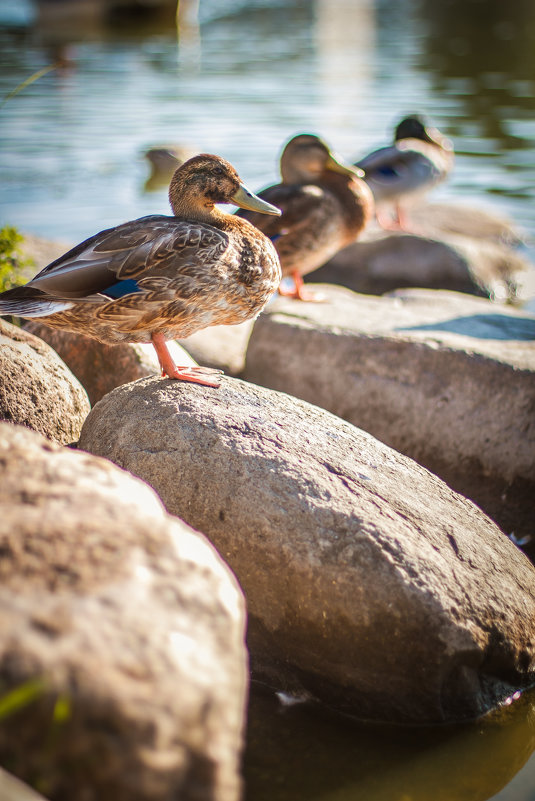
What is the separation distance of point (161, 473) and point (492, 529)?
140 cm

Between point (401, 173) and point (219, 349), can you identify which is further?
point (401, 173)

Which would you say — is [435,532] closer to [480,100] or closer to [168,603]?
[168,603]

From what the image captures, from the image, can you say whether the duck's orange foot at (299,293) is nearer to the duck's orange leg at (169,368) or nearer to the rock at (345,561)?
the duck's orange leg at (169,368)

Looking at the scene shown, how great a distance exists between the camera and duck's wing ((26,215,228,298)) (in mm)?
3545

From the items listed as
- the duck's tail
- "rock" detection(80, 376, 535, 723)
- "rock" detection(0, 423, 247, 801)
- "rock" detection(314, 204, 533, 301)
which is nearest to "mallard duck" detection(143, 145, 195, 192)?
"rock" detection(314, 204, 533, 301)

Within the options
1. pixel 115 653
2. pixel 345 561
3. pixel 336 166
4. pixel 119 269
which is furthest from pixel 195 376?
pixel 336 166

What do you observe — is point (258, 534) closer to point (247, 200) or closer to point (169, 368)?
point (169, 368)

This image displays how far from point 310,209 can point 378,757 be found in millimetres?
4497

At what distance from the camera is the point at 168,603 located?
1.96 metres

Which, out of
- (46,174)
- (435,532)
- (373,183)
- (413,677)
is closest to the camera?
(413,677)

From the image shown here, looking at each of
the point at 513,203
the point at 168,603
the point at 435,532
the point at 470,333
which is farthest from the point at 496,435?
the point at 513,203

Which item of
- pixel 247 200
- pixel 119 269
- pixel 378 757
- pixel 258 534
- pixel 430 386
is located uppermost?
pixel 247 200

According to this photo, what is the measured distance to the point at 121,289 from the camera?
3.57 meters

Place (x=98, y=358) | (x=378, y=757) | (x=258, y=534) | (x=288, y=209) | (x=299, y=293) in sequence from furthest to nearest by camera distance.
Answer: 1. (x=299, y=293)
2. (x=288, y=209)
3. (x=98, y=358)
4. (x=258, y=534)
5. (x=378, y=757)
